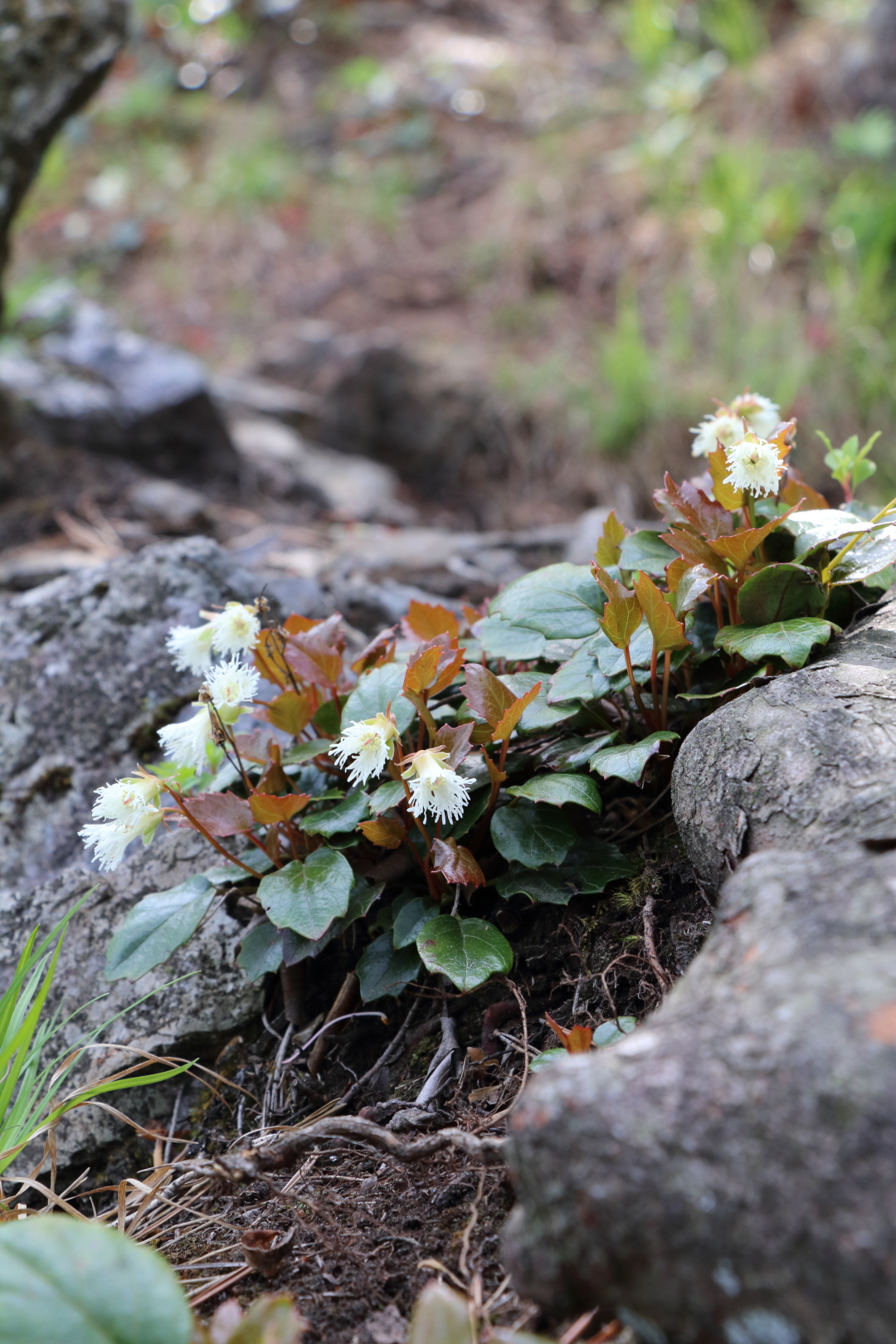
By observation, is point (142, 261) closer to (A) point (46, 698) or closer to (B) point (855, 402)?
(B) point (855, 402)

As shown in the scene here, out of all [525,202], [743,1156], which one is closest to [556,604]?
[743,1156]

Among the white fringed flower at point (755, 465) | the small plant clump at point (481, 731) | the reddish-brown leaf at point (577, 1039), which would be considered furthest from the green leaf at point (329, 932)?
the white fringed flower at point (755, 465)

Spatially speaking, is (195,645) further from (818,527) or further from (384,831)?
(818,527)

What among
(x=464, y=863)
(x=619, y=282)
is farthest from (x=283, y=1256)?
(x=619, y=282)

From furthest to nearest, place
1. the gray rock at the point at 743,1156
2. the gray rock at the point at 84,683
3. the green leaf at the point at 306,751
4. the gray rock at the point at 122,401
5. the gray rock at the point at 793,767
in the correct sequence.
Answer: the gray rock at the point at 122,401 → the gray rock at the point at 84,683 → the green leaf at the point at 306,751 → the gray rock at the point at 793,767 → the gray rock at the point at 743,1156

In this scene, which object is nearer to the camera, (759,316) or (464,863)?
(464,863)

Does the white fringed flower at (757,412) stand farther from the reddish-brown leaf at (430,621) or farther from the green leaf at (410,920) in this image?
the green leaf at (410,920)

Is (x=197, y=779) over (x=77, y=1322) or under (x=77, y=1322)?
under
